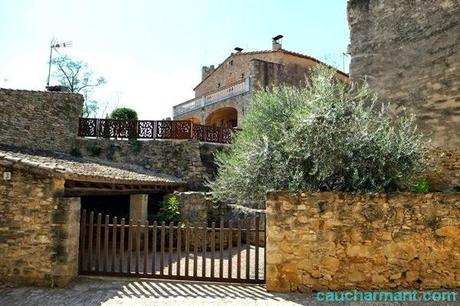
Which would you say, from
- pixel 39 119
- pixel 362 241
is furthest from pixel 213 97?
pixel 362 241

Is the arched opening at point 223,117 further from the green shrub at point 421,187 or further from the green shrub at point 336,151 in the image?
the green shrub at point 421,187

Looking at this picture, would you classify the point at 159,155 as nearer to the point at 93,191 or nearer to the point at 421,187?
the point at 93,191

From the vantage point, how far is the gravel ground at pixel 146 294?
5938 millimetres

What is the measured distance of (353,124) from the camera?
24.3 ft

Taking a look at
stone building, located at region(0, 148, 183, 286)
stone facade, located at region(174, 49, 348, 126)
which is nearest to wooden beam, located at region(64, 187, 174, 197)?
stone building, located at region(0, 148, 183, 286)

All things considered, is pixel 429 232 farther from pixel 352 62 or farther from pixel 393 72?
pixel 352 62

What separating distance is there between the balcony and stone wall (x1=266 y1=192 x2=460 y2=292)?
1447 centimetres

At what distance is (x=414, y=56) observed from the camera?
386 inches

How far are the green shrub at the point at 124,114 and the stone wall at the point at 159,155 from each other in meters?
1.66

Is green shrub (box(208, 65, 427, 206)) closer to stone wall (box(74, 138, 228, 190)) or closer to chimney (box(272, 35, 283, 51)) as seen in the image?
stone wall (box(74, 138, 228, 190))

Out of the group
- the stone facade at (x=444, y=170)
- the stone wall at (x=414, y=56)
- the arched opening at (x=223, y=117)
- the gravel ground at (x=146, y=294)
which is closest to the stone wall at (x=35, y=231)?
the gravel ground at (x=146, y=294)

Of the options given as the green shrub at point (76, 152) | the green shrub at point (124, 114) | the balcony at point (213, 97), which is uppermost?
the balcony at point (213, 97)

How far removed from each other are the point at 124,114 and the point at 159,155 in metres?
2.93

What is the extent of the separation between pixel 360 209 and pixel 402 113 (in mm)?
4656
